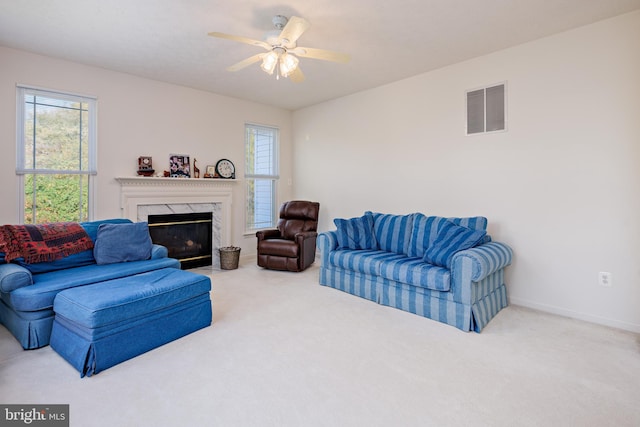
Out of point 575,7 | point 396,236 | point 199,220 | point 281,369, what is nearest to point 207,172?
point 199,220

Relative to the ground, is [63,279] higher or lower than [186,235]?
lower

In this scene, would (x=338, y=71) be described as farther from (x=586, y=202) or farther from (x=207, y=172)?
(x=586, y=202)

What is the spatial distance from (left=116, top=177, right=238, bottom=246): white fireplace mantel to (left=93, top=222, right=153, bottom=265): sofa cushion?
0.89 meters

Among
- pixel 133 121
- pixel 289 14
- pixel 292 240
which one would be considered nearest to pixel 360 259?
pixel 292 240

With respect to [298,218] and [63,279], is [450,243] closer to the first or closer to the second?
[298,218]

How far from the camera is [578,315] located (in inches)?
118

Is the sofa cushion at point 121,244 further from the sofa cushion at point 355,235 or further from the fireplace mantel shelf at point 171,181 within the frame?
the sofa cushion at point 355,235

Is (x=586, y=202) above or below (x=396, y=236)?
above

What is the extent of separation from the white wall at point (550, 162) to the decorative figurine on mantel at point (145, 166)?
332cm

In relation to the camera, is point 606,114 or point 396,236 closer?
point 606,114

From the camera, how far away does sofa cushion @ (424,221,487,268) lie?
9.75 ft

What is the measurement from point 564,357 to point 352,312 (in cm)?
166

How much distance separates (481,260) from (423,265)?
1.79 feet

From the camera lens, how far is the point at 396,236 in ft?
12.4
